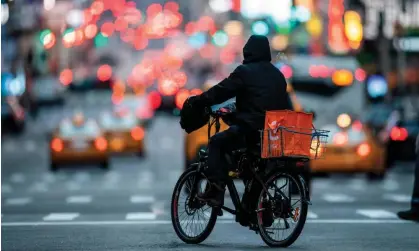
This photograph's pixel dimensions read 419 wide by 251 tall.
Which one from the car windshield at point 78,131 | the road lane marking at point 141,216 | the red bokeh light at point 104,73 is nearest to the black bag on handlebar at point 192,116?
the road lane marking at point 141,216

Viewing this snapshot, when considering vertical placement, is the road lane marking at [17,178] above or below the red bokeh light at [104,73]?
below

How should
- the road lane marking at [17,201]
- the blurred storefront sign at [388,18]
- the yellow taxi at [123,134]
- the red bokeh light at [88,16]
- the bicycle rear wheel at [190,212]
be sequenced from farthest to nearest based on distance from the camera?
the blurred storefront sign at [388,18], the red bokeh light at [88,16], the yellow taxi at [123,134], the road lane marking at [17,201], the bicycle rear wheel at [190,212]

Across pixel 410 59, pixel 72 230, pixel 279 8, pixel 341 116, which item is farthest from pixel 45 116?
pixel 72 230

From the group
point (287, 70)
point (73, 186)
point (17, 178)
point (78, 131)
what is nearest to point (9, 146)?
point (78, 131)

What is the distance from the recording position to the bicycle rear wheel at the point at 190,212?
39.9ft

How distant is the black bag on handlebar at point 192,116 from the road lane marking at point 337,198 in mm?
8072

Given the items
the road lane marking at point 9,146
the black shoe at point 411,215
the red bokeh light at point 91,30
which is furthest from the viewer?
the red bokeh light at point 91,30

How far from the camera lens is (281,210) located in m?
11.6

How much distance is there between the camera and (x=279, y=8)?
75375mm

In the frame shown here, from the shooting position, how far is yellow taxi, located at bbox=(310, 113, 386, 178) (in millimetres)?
27062

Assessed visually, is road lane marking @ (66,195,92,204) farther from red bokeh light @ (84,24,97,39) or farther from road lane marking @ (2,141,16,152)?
red bokeh light @ (84,24,97,39)

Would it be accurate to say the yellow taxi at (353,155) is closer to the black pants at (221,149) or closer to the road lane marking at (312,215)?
the road lane marking at (312,215)

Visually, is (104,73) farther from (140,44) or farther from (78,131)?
(78,131)

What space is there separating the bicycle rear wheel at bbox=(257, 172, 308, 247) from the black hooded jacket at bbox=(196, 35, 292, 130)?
525mm
